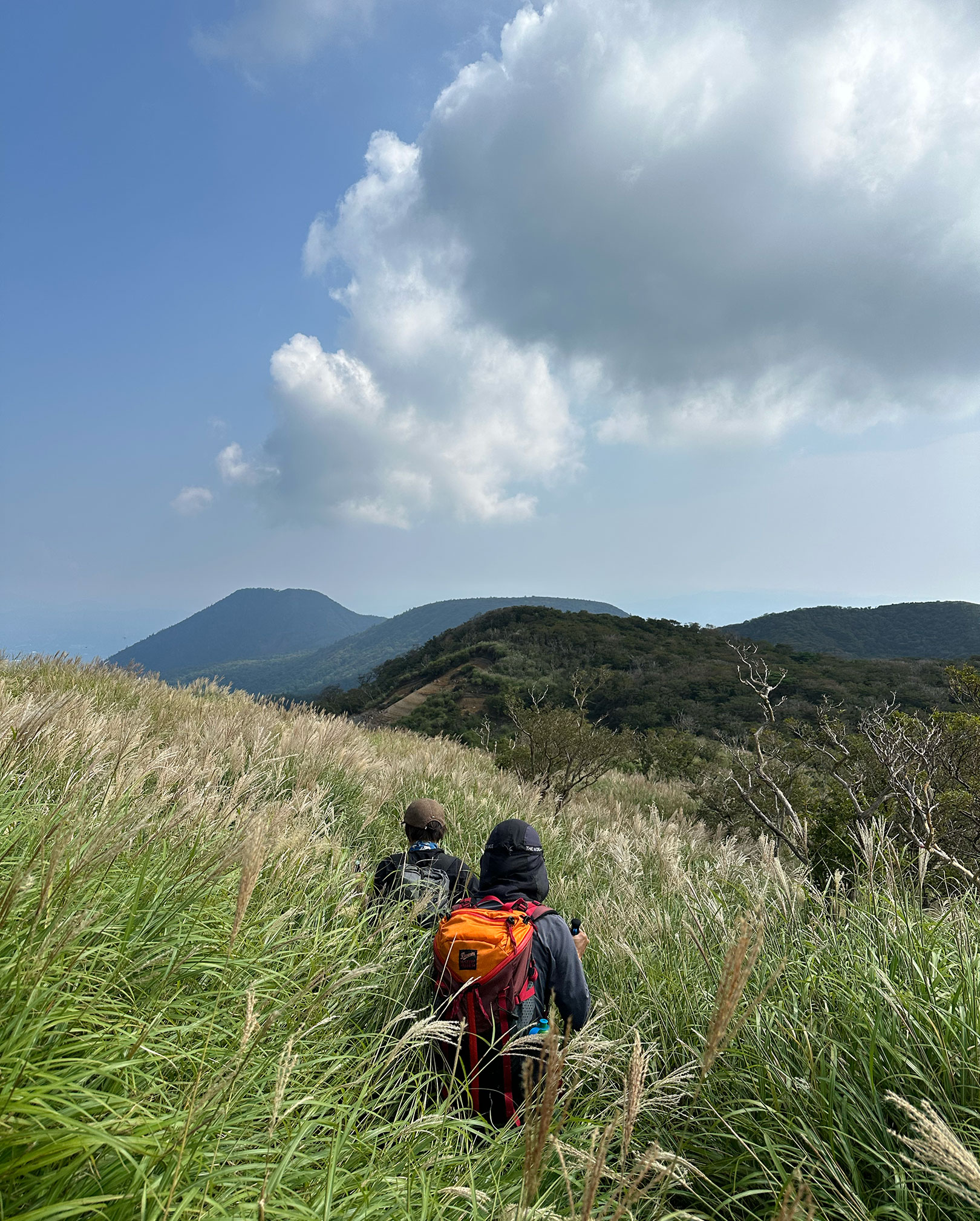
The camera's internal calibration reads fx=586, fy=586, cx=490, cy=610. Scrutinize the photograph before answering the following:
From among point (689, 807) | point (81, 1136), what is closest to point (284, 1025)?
point (81, 1136)

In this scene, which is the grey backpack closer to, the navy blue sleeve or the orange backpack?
the orange backpack

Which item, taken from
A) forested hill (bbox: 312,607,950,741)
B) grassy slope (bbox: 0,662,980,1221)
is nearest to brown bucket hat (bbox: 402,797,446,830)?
grassy slope (bbox: 0,662,980,1221)

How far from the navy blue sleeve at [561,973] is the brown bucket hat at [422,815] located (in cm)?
141

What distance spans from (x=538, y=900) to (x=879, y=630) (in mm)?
85339

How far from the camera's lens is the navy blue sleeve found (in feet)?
8.84

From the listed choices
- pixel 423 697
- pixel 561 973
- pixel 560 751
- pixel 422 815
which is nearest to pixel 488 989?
pixel 561 973

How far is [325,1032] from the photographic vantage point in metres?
2.29

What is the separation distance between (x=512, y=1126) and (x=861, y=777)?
666cm

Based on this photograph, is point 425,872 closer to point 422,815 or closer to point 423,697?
point 422,815

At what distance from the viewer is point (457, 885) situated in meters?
3.85

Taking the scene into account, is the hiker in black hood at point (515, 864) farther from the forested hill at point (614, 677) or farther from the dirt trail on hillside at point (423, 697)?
the dirt trail on hillside at point (423, 697)

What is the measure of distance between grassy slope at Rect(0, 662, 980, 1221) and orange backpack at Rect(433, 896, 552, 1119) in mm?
189

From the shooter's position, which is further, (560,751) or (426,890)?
(560,751)

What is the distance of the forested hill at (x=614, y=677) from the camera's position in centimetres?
3173
